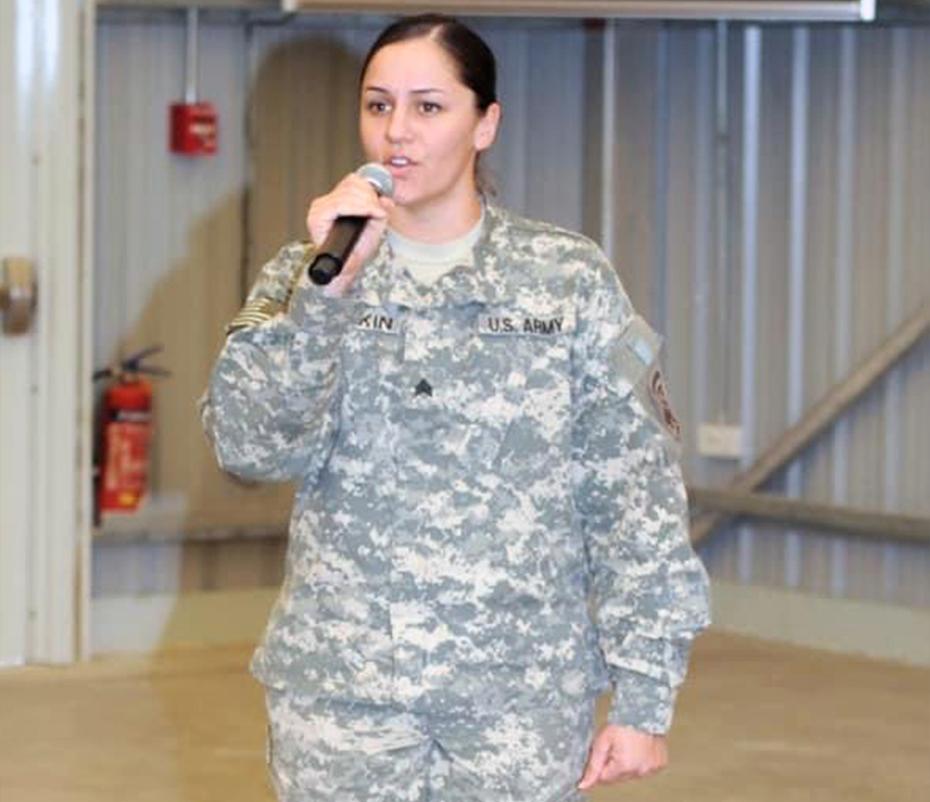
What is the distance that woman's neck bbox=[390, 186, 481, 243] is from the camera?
8.17 feet

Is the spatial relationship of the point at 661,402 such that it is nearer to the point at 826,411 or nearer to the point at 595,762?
the point at 595,762

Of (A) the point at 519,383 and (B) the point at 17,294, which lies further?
(B) the point at 17,294

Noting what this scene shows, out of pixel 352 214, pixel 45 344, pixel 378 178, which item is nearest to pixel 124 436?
pixel 45 344

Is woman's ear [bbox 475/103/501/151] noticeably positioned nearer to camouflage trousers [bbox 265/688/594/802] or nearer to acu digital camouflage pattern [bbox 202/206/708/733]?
acu digital camouflage pattern [bbox 202/206/708/733]

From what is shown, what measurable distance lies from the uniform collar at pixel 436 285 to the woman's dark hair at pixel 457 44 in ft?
0.61

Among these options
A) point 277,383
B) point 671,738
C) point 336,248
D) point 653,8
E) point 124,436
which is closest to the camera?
point 336,248

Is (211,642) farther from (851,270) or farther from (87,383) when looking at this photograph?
(851,270)

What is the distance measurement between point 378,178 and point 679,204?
4480 mm

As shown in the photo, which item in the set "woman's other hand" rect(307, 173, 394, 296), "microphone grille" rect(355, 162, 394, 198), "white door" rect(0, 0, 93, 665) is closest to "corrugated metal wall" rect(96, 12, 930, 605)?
"white door" rect(0, 0, 93, 665)

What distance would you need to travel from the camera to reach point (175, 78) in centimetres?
621

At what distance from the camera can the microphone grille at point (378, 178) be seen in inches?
89.1

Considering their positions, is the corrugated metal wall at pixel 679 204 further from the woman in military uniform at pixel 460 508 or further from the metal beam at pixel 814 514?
the woman in military uniform at pixel 460 508

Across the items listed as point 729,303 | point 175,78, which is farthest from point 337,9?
point 729,303

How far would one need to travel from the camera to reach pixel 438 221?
2510 millimetres
